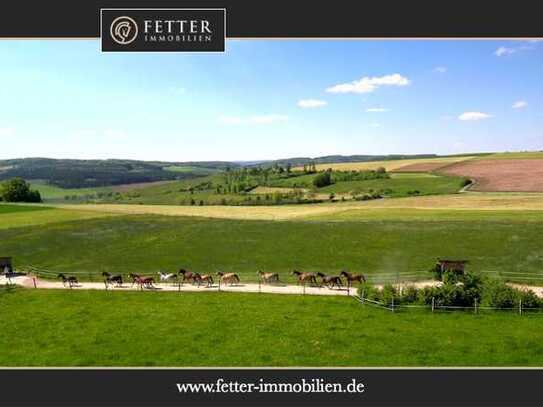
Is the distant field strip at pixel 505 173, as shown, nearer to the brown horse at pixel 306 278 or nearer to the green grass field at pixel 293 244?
the green grass field at pixel 293 244

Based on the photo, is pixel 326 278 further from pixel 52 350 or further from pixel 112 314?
pixel 52 350

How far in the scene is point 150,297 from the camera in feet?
89.3

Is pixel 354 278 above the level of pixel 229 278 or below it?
above

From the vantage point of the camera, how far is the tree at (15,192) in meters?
79.4

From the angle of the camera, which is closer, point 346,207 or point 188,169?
point 346,207

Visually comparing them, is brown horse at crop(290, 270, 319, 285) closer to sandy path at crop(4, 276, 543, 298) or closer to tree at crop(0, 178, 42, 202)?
sandy path at crop(4, 276, 543, 298)
